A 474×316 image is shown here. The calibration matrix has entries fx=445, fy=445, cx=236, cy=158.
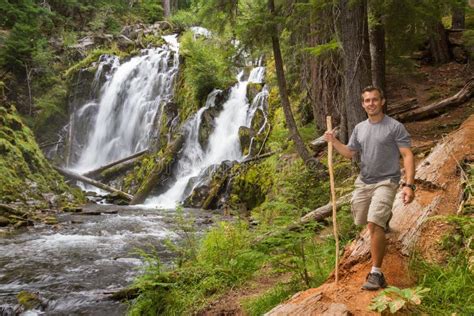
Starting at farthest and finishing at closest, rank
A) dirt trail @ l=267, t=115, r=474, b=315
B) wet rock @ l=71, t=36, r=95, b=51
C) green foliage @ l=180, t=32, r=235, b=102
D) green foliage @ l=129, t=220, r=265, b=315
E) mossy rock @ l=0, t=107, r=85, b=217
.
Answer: wet rock @ l=71, t=36, r=95, b=51 < green foliage @ l=180, t=32, r=235, b=102 < mossy rock @ l=0, t=107, r=85, b=217 < green foliage @ l=129, t=220, r=265, b=315 < dirt trail @ l=267, t=115, r=474, b=315

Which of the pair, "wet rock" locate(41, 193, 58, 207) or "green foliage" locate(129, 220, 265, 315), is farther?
"wet rock" locate(41, 193, 58, 207)

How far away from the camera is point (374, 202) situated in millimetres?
3945

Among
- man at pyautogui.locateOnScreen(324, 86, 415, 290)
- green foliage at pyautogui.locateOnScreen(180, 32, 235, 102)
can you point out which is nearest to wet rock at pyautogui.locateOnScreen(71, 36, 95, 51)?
green foliage at pyautogui.locateOnScreen(180, 32, 235, 102)

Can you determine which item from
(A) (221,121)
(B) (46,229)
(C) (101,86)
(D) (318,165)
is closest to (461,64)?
(D) (318,165)

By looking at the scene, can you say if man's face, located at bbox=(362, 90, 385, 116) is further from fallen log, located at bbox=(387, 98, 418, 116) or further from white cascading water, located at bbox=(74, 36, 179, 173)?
white cascading water, located at bbox=(74, 36, 179, 173)

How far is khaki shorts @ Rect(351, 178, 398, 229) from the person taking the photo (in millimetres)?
3891

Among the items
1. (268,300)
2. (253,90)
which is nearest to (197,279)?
(268,300)

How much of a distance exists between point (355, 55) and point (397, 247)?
4.08 m

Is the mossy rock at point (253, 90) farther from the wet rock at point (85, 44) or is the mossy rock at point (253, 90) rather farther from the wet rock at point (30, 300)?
the wet rock at point (85, 44)

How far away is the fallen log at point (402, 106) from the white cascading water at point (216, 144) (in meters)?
8.01

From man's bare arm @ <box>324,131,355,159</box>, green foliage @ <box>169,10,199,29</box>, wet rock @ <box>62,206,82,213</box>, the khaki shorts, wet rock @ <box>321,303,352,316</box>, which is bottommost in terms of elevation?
wet rock @ <box>62,206,82,213</box>

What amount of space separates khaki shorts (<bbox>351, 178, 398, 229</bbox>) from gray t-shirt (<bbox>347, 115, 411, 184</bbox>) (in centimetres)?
7

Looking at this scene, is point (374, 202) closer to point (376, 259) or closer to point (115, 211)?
point (376, 259)

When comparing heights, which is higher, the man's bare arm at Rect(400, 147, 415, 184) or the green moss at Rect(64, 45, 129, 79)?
the green moss at Rect(64, 45, 129, 79)
